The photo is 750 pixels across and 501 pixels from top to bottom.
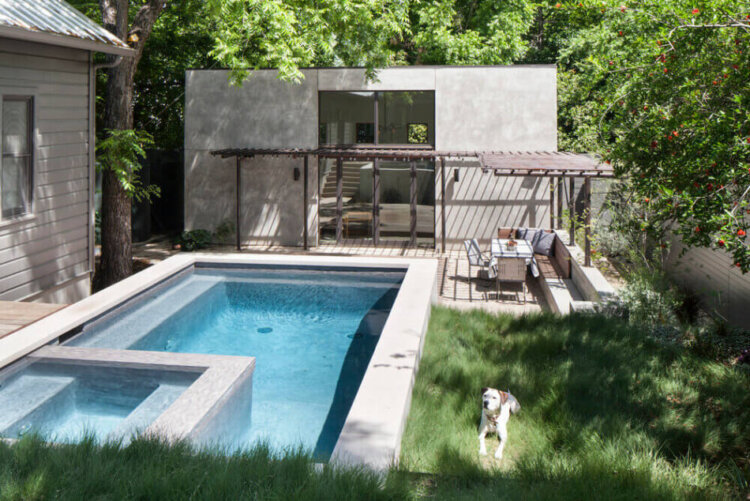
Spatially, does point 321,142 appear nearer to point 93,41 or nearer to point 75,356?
point 93,41

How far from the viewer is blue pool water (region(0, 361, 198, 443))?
534cm

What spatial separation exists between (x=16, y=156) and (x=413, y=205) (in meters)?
10.3

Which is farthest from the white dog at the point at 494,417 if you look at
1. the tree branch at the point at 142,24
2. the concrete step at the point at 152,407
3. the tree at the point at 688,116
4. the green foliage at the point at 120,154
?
the tree branch at the point at 142,24

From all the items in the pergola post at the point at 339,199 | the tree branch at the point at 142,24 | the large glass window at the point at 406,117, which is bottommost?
the pergola post at the point at 339,199

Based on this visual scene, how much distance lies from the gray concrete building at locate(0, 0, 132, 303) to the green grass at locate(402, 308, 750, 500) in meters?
5.32

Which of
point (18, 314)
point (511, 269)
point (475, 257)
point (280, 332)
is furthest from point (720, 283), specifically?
point (18, 314)

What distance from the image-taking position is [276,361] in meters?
7.72

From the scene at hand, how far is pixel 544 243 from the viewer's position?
1508 cm

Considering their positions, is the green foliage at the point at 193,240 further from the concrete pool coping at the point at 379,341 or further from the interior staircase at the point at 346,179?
the concrete pool coping at the point at 379,341

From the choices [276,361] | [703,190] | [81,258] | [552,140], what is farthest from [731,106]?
[552,140]

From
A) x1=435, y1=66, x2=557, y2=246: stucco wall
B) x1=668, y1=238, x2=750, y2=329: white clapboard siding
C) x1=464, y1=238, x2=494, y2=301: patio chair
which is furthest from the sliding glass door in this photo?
x1=668, y1=238, x2=750, y2=329: white clapboard siding

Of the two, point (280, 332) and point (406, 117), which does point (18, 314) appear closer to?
point (280, 332)

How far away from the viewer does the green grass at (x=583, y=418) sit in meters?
3.81

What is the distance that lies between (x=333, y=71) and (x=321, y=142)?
1.83 m
